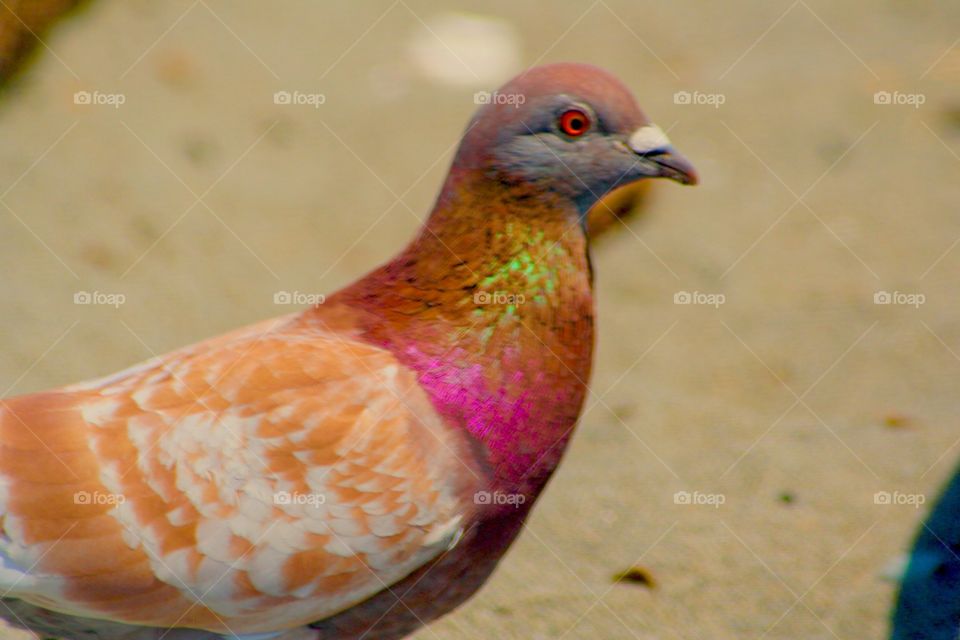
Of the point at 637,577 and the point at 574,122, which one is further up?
the point at 574,122

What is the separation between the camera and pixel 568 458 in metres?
3.49

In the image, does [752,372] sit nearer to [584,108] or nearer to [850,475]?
[850,475]

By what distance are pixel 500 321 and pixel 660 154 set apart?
1.79ft

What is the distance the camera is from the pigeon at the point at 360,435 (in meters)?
2.16

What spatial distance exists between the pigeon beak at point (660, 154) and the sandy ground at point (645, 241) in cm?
121

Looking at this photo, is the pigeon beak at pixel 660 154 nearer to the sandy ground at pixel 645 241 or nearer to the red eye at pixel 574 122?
the red eye at pixel 574 122

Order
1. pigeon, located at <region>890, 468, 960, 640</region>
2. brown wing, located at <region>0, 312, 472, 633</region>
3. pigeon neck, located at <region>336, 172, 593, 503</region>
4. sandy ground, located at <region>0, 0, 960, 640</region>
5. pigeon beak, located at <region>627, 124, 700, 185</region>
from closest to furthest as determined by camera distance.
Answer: brown wing, located at <region>0, 312, 472, 633</region> → pigeon neck, located at <region>336, 172, 593, 503</region> → pigeon beak, located at <region>627, 124, 700, 185</region> → pigeon, located at <region>890, 468, 960, 640</region> → sandy ground, located at <region>0, 0, 960, 640</region>

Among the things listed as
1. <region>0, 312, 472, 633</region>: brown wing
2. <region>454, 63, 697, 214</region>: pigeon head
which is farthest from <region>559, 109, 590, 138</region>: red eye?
<region>0, 312, 472, 633</region>: brown wing

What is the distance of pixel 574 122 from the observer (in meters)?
2.37

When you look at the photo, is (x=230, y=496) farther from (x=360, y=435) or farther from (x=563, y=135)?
(x=563, y=135)

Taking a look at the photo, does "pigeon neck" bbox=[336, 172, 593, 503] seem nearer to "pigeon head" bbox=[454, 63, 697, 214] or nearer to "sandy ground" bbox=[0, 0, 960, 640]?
"pigeon head" bbox=[454, 63, 697, 214]

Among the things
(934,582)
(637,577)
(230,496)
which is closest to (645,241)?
(637,577)

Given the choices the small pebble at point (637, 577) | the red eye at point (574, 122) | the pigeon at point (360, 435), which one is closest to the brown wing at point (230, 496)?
the pigeon at point (360, 435)

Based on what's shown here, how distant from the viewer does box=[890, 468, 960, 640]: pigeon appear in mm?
2762
